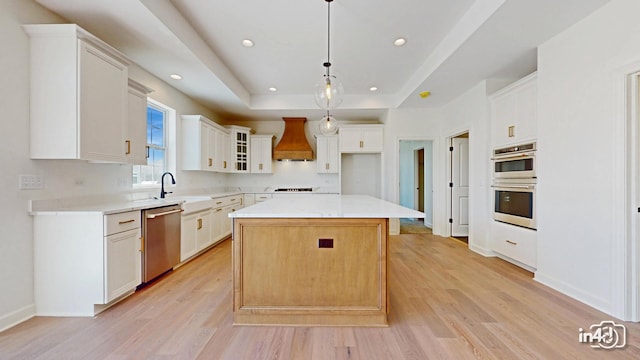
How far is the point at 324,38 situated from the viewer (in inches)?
128

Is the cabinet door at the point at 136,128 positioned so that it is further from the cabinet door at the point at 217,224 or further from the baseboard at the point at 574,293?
the baseboard at the point at 574,293

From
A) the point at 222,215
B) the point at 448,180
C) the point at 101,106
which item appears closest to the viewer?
the point at 101,106

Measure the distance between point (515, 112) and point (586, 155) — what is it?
1.19 meters

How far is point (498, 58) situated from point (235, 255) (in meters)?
3.58

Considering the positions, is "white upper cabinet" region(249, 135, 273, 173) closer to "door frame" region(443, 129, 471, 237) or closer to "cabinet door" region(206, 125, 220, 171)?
"cabinet door" region(206, 125, 220, 171)

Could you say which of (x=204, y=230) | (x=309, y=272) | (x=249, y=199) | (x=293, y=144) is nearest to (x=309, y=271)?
(x=309, y=272)

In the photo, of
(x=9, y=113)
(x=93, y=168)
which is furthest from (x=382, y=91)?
(x=9, y=113)

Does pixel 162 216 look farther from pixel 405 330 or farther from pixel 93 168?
pixel 405 330

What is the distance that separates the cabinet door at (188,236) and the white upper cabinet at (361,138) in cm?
329

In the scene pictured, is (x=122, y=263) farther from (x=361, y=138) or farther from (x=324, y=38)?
(x=361, y=138)

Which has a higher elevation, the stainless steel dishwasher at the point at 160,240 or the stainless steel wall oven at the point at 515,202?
the stainless steel wall oven at the point at 515,202

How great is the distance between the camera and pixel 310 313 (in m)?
2.08

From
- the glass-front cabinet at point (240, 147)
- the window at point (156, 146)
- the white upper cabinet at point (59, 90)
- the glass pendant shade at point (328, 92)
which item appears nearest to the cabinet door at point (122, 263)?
the white upper cabinet at point (59, 90)

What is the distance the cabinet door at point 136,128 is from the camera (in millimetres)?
2786
